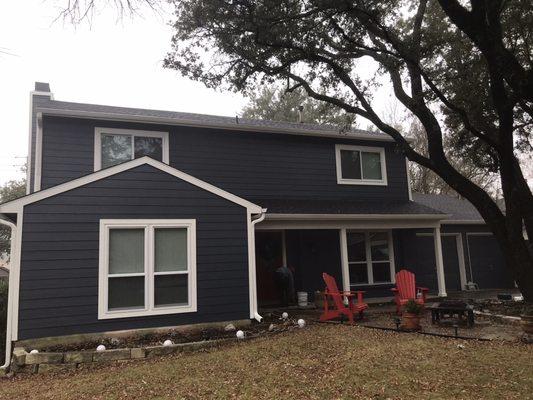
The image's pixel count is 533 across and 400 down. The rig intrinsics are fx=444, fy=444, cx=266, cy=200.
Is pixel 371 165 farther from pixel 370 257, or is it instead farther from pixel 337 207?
pixel 370 257

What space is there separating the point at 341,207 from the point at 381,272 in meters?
2.83

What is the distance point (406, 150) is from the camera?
38.1 feet

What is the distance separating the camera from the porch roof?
11.8m

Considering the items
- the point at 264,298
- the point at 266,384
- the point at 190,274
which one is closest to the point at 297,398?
the point at 266,384

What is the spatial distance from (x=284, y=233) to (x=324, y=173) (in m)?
2.23

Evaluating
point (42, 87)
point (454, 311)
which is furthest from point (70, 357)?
point (42, 87)

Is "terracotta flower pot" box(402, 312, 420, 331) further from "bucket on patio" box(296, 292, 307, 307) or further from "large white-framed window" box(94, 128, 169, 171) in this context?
"large white-framed window" box(94, 128, 169, 171)

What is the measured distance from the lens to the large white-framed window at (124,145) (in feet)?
35.9

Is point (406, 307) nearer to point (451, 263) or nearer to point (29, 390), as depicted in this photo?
point (29, 390)

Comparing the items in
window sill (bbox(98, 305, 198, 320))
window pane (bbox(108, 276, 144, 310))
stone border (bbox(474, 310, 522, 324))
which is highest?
window pane (bbox(108, 276, 144, 310))

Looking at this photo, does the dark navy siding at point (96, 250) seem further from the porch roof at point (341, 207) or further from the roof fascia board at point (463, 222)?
the roof fascia board at point (463, 222)

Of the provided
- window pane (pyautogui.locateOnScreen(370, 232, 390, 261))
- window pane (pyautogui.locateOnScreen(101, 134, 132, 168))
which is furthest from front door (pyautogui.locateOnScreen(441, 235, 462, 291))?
window pane (pyautogui.locateOnScreen(101, 134, 132, 168))

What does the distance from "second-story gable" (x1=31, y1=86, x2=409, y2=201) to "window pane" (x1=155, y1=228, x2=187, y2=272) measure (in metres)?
3.46

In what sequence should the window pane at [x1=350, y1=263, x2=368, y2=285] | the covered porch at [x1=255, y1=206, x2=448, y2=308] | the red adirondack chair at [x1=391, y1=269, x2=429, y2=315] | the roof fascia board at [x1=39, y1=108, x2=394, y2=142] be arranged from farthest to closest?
the window pane at [x1=350, y1=263, x2=368, y2=285] → the covered porch at [x1=255, y1=206, x2=448, y2=308] → the roof fascia board at [x1=39, y1=108, x2=394, y2=142] → the red adirondack chair at [x1=391, y1=269, x2=429, y2=315]
